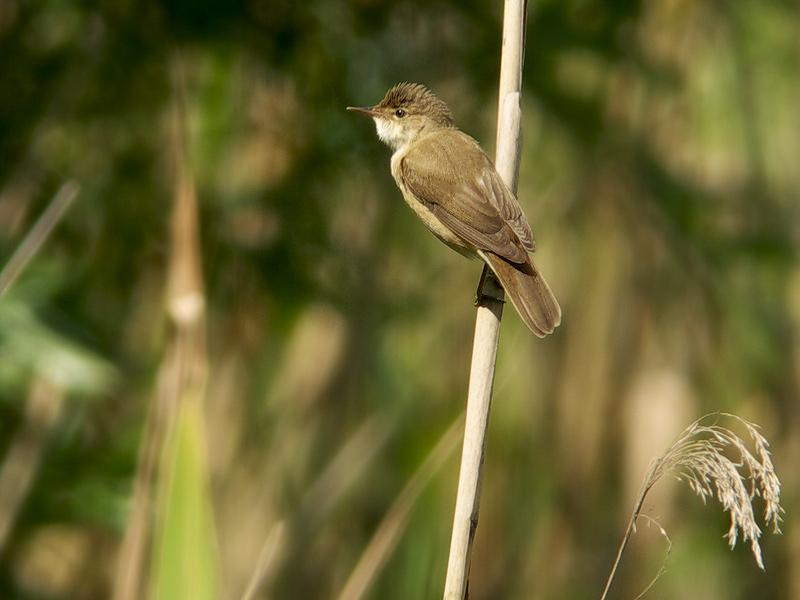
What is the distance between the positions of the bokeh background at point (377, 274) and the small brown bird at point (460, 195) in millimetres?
477

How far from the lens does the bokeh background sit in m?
3.23

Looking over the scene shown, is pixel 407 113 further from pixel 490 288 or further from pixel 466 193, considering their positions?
pixel 490 288

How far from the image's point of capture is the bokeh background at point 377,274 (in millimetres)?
3234

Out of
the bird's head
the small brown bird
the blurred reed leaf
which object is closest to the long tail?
the small brown bird

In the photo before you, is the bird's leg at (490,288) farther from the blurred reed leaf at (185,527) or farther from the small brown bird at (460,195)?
the blurred reed leaf at (185,527)

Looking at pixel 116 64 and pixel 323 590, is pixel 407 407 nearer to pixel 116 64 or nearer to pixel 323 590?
pixel 323 590

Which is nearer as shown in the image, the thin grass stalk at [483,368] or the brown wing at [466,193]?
the thin grass stalk at [483,368]

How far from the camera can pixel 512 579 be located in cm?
359

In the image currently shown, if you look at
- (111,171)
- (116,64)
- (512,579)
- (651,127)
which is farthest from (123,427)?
(651,127)

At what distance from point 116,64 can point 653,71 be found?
1.75 m

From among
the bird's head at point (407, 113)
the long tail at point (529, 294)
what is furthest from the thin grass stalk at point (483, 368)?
the bird's head at point (407, 113)

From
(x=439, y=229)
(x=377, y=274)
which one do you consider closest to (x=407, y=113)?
(x=439, y=229)

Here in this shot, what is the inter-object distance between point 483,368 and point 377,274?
1.79m

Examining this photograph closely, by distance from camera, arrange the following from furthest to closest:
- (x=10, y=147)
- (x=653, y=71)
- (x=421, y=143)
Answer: (x=653, y=71) < (x=10, y=147) < (x=421, y=143)
